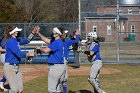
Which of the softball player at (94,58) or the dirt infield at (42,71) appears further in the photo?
the dirt infield at (42,71)

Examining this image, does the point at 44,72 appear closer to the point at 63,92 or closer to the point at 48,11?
the point at 63,92

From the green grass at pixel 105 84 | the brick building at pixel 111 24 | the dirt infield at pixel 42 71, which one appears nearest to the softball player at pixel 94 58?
the green grass at pixel 105 84

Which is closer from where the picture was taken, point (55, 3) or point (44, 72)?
point (44, 72)

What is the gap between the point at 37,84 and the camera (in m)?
16.3

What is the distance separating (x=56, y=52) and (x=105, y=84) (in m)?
6.02

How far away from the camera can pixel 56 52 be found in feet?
34.5

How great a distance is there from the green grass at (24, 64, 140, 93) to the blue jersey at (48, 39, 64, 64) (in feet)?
13.4

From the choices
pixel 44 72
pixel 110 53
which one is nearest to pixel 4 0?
pixel 110 53

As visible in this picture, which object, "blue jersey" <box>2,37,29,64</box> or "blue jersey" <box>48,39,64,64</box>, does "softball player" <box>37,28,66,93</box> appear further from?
"blue jersey" <box>2,37,29,64</box>

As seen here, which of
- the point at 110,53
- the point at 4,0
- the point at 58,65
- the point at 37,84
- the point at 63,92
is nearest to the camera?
the point at 58,65

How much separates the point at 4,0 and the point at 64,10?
1276 centimetres

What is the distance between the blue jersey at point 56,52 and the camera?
1043cm

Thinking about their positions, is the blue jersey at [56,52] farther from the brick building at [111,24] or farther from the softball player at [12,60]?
the brick building at [111,24]

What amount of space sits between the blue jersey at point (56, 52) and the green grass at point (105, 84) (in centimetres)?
409
